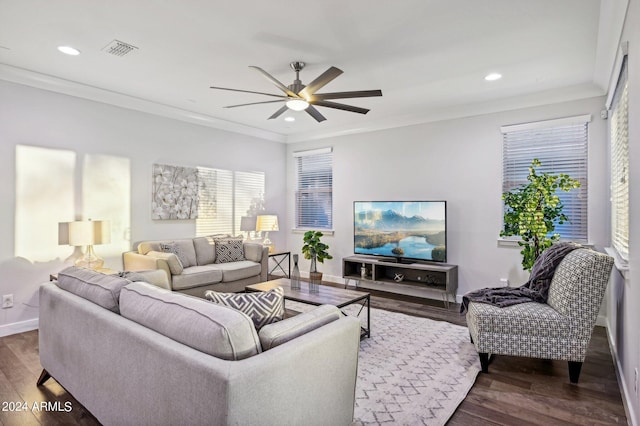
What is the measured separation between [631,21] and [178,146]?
190 inches

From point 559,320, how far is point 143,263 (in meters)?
4.09

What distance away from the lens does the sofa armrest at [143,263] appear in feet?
13.4

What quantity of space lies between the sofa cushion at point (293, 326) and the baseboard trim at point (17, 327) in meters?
3.53

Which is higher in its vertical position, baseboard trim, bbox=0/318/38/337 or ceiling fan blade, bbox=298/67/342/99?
ceiling fan blade, bbox=298/67/342/99

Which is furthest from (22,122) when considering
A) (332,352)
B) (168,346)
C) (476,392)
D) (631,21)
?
(631,21)

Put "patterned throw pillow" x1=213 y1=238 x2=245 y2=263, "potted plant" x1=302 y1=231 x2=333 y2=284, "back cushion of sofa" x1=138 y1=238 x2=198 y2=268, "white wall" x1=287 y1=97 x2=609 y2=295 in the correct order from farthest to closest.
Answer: "potted plant" x1=302 y1=231 x2=333 y2=284
"patterned throw pillow" x1=213 y1=238 x2=245 y2=263
"back cushion of sofa" x1=138 y1=238 x2=198 y2=268
"white wall" x1=287 y1=97 x2=609 y2=295

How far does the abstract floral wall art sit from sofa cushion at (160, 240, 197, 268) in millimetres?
430

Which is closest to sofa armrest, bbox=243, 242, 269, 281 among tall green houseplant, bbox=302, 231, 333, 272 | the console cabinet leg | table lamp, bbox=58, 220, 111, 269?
tall green houseplant, bbox=302, 231, 333, 272

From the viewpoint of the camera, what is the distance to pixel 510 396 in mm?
2414

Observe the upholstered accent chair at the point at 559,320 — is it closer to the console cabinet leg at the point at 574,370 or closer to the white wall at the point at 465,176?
the console cabinet leg at the point at 574,370

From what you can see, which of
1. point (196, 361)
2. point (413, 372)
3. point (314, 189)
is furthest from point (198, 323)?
point (314, 189)

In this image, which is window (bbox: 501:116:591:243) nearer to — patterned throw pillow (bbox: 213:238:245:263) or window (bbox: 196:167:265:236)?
patterned throw pillow (bbox: 213:238:245:263)

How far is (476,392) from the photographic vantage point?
2.47 meters

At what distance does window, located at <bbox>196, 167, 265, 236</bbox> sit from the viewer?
5355mm
